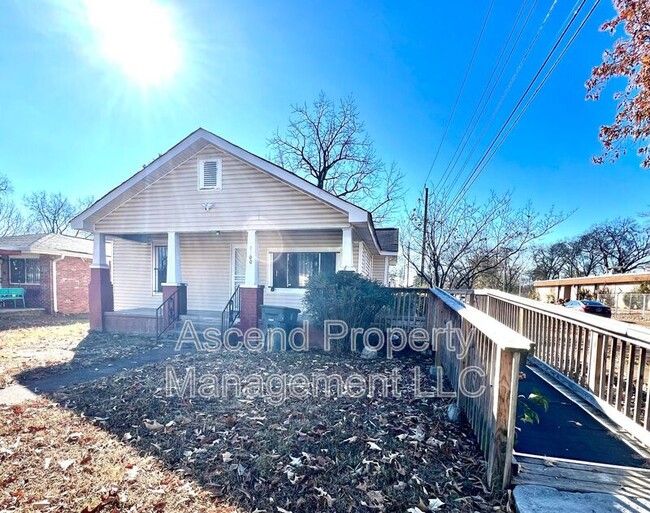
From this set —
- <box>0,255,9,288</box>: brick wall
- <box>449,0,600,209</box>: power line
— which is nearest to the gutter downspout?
<box>0,255,9,288</box>: brick wall

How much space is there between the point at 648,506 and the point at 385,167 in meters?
19.5

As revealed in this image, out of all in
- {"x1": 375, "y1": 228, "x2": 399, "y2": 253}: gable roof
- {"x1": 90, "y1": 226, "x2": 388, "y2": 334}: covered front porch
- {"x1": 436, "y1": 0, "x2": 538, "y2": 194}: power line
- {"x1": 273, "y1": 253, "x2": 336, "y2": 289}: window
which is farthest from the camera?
{"x1": 375, "y1": 228, "x2": 399, "y2": 253}: gable roof

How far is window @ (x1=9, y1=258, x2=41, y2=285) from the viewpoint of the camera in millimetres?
15031

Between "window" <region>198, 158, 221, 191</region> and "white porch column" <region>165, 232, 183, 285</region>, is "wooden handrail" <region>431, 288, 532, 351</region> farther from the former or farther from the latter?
"white porch column" <region>165, 232, 183, 285</region>

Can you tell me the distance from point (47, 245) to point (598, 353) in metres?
20.5

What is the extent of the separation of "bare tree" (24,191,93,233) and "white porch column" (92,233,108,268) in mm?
36788

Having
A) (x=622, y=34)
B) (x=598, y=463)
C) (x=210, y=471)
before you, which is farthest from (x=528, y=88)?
(x=210, y=471)

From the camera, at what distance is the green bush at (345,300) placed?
6645mm

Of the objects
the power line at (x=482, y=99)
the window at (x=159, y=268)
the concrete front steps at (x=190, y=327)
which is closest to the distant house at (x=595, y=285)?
the power line at (x=482, y=99)

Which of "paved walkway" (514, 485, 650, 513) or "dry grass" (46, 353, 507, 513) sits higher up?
"paved walkway" (514, 485, 650, 513)

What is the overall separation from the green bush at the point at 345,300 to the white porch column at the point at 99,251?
7.21 meters

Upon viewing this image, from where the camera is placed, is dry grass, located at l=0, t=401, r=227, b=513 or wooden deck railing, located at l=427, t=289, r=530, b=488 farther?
dry grass, located at l=0, t=401, r=227, b=513

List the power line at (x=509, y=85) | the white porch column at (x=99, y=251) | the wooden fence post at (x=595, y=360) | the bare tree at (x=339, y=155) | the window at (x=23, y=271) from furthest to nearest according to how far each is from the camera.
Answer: the bare tree at (x=339, y=155)
the window at (x=23, y=271)
the white porch column at (x=99, y=251)
the power line at (x=509, y=85)
the wooden fence post at (x=595, y=360)

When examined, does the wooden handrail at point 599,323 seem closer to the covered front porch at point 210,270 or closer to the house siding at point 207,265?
the covered front porch at point 210,270
